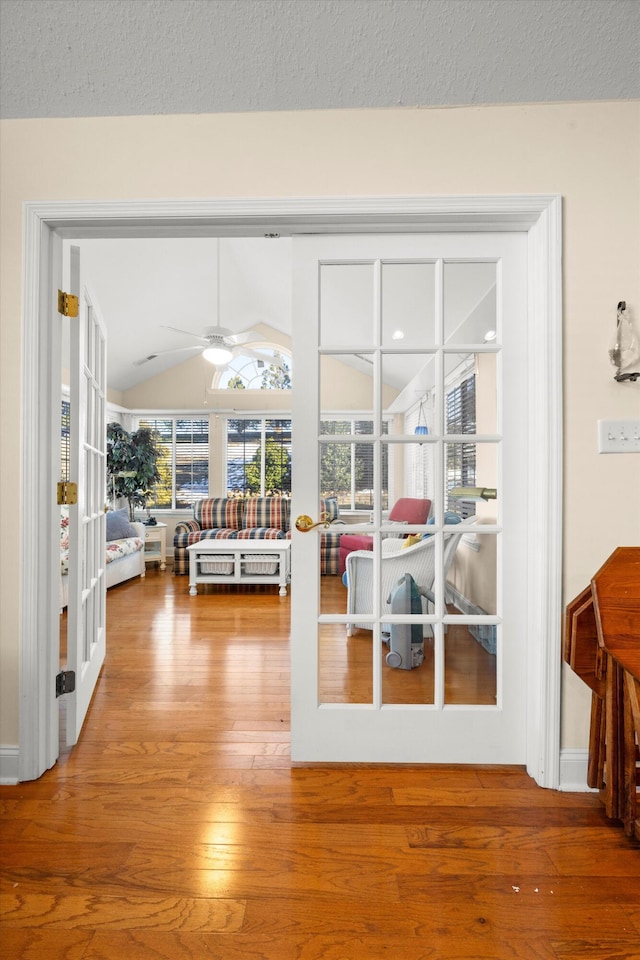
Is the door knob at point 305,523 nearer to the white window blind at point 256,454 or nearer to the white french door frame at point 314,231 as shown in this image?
the white french door frame at point 314,231

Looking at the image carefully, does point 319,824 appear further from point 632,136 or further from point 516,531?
point 632,136

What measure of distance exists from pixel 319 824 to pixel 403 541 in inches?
36.8

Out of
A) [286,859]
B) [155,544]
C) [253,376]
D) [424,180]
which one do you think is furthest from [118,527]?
[424,180]

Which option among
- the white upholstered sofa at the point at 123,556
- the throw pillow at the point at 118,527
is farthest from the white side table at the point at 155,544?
the throw pillow at the point at 118,527

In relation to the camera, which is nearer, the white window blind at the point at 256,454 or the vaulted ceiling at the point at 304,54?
the vaulted ceiling at the point at 304,54

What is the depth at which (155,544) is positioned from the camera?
630cm

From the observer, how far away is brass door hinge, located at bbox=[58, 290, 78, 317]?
1833 millimetres

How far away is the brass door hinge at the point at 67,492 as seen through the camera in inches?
72.3

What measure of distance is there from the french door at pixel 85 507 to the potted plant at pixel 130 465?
405 cm

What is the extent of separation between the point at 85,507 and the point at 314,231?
148cm

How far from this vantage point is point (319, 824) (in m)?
1.50

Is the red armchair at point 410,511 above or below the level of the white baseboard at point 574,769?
above

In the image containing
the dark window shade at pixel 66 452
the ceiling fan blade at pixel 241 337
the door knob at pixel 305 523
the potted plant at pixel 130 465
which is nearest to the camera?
the door knob at pixel 305 523

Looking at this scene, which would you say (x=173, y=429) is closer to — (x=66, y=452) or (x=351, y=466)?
(x=66, y=452)
